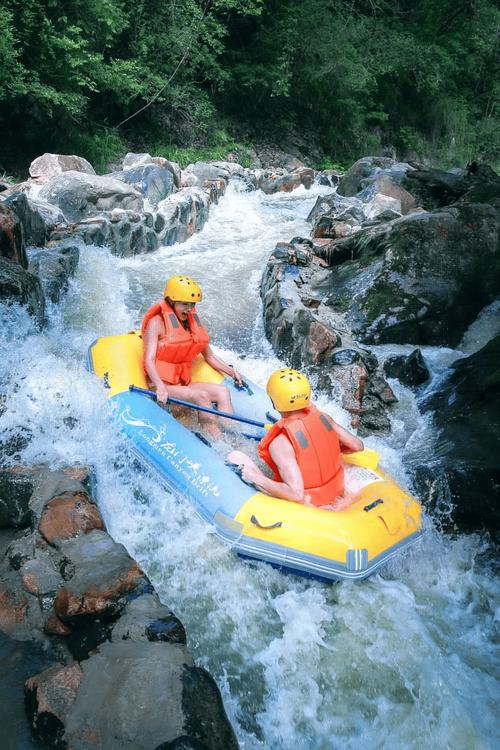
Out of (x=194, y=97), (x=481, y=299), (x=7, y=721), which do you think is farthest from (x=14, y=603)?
(x=194, y=97)

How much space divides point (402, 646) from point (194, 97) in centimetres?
1537

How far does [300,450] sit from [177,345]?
5.10 feet

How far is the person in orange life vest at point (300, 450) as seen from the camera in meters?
3.33

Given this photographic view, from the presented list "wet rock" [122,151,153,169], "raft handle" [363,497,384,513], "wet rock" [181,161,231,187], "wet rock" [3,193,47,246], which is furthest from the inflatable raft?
"wet rock" [181,161,231,187]

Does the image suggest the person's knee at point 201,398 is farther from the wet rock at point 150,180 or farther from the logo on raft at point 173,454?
the wet rock at point 150,180

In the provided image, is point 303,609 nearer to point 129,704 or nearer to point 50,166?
point 129,704

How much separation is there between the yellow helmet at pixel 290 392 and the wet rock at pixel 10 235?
3.03 metres

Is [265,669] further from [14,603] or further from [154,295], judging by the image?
[154,295]

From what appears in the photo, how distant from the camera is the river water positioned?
99.6 inches

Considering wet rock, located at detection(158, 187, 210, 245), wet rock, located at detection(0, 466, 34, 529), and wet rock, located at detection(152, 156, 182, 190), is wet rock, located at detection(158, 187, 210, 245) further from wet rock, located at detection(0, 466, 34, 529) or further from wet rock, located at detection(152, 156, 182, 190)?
wet rock, located at detection(0, 466, 34, 529)

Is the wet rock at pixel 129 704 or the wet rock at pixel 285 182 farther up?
the wet rock at pixel 129 704

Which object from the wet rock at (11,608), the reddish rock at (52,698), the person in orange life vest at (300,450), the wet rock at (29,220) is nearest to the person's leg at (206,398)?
the person in orange life vest at (300,450)

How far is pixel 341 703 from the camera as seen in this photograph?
8.45 ft

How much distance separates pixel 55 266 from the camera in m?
6.36
